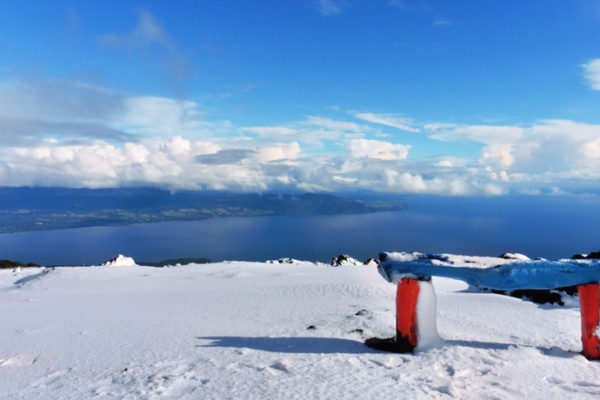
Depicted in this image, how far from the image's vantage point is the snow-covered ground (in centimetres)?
540

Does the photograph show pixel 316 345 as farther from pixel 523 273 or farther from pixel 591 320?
pixel 591 320

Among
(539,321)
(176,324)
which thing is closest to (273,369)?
(176,324)

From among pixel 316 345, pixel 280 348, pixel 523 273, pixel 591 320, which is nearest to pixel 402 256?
pixel 523 273

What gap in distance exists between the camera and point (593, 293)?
21.6 feet

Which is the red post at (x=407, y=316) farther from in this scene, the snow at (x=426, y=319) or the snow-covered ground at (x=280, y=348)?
the snow-covered ground at (x=280, y=348)

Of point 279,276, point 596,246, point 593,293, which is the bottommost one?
point 596,246

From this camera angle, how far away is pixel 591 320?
21.4 ft

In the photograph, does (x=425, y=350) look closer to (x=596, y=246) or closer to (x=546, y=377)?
(x=546, y=377)

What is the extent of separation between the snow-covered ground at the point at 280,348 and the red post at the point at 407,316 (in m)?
0.30

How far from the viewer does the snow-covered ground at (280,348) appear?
5.40m

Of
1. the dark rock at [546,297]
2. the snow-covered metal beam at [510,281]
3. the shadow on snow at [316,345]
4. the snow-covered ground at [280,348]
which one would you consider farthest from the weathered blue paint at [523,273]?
the dark rock at [546,297]

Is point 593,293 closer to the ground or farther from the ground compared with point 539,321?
farther from the ground

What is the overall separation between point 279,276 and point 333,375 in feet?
37.0

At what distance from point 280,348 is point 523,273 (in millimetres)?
4832
